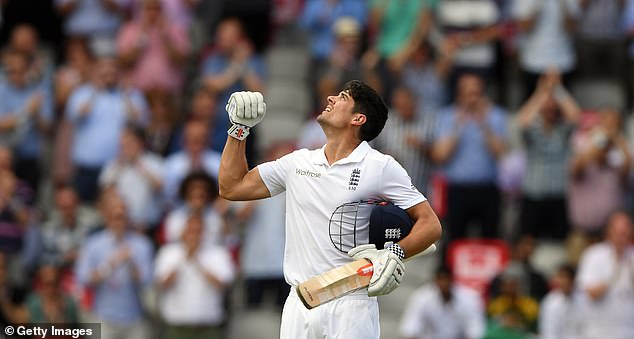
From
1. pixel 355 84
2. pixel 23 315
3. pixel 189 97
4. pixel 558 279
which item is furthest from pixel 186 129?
pixel 355 84

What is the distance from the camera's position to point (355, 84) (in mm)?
8539

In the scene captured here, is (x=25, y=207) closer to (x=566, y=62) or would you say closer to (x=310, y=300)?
(x=566, y=62)

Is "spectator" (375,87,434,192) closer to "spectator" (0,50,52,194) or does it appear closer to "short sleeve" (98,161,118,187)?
"short sleeve" (98,161,118,187)

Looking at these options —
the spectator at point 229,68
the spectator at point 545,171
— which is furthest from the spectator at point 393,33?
the spectator at point 545,171

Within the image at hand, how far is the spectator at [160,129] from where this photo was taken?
1533cm

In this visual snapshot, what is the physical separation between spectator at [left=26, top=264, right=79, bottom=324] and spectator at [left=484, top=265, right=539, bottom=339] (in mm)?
4027

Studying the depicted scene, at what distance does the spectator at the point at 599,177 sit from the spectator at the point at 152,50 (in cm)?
473

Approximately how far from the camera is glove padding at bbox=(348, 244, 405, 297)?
25.8ft

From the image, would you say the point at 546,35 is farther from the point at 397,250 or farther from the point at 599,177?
the point at 397,250

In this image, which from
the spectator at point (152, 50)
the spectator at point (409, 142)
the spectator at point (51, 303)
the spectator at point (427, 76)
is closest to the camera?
the spectator at point (51, 303)

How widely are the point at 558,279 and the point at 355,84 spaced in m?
6.15

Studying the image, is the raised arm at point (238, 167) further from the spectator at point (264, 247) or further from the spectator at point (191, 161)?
the spectator at point (191, 161)

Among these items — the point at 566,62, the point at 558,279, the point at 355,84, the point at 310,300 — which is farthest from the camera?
the point at 566,62

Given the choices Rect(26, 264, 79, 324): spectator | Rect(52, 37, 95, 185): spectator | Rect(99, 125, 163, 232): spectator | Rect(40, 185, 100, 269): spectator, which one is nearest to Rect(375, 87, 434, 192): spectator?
Rect(99, 125, 163, 232): spectator
